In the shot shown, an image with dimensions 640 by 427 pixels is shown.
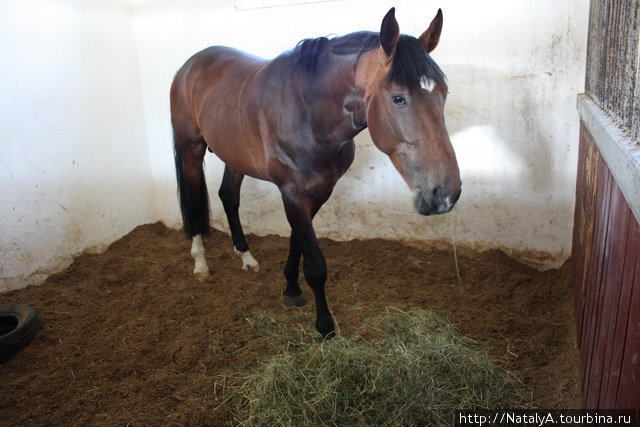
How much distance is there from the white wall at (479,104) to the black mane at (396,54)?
125 cm

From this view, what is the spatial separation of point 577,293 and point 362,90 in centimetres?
154

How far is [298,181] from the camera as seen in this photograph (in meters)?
2.36

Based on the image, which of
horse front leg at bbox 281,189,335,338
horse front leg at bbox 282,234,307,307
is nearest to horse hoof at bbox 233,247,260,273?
horse front leg at bbox 282,234,307,307

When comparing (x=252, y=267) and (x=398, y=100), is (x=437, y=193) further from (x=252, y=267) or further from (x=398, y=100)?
(x=252, y=267)

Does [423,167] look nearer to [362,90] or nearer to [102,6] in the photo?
[362,90]

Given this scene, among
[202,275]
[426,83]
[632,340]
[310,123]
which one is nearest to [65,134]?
[202,275]

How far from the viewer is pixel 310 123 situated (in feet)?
7.39

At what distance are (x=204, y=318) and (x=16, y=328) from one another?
1014 millimetres

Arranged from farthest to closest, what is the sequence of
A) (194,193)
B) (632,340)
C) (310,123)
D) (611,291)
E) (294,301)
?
(194,193), (294,301), (310,123), (611,291), (632,340)

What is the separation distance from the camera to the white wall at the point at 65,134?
316cm

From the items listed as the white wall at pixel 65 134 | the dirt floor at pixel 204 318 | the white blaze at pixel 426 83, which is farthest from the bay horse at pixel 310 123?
the white wall at pixel 65 134

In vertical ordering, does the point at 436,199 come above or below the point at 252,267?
above

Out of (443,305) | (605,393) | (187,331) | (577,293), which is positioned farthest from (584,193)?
(187,331)

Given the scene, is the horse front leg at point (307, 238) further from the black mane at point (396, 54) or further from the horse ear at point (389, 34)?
the horse ear at point (389, 34)
